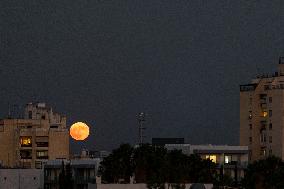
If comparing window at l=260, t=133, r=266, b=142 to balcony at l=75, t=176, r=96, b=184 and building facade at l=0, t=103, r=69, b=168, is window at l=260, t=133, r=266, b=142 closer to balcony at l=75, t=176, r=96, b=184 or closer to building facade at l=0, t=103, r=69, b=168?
building facade at l=0, t=103, r=69, b=168

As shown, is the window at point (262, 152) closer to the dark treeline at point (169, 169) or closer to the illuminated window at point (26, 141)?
the illuminated window at point (26, 141)

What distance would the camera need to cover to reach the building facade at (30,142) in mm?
125312

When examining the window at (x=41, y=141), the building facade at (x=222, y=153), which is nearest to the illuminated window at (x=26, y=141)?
the window at (x=41, y=141)

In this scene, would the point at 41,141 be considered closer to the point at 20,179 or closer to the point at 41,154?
the point at 41,154

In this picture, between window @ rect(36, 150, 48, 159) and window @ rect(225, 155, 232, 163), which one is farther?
window @ rect(36, 150, 48, 159)

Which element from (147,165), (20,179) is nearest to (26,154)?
(20,179)

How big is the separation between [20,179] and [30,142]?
33.3 m

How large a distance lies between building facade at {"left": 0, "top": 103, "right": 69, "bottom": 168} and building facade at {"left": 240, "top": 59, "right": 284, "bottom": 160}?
72.1 ft

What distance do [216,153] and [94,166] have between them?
22075 mm

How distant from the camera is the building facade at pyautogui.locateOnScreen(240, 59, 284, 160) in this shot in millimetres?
124125

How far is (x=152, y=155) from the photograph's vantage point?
84.1 metres

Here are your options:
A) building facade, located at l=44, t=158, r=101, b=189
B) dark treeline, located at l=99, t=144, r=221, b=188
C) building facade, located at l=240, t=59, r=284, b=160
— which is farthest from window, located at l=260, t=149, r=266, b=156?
dark treeline, located at l=99, t=144, r=221, b=188

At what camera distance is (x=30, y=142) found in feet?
418

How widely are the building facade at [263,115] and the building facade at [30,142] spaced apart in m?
22.0
